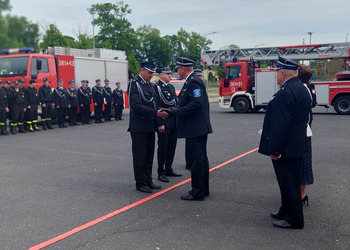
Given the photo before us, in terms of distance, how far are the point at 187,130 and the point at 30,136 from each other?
868 centimetres

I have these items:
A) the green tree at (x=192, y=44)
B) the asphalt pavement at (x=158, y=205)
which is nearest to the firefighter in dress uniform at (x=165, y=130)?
the asphalt pavement at (x=158, y=205)

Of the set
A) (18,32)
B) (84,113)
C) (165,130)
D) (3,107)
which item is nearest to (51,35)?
(18,32)

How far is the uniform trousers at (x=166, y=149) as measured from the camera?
6840mm

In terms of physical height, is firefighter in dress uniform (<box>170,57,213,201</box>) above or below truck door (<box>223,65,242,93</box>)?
below

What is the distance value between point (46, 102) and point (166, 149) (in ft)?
30.1

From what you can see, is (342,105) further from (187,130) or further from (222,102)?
(187,130)

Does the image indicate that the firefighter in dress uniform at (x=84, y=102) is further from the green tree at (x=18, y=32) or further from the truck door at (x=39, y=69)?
the green tree at (x=18, y=32)

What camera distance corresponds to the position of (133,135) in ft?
19.9

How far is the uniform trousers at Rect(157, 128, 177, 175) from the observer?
6.84 m

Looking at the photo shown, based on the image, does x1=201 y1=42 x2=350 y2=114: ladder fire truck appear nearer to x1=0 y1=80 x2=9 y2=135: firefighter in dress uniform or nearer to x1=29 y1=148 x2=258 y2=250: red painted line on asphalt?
x1=0 y1=80 x2=9 y2=135: firefighter in dress uniform

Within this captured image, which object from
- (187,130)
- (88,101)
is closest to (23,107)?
(88,101)

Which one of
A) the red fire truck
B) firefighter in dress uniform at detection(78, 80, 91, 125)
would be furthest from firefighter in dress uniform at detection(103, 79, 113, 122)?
firefighter in dress uniform at detection(78, 80, 91, 125)

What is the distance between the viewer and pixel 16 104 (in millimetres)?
13492

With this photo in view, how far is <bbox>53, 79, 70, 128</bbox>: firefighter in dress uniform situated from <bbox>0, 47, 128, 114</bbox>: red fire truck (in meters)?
0.81
